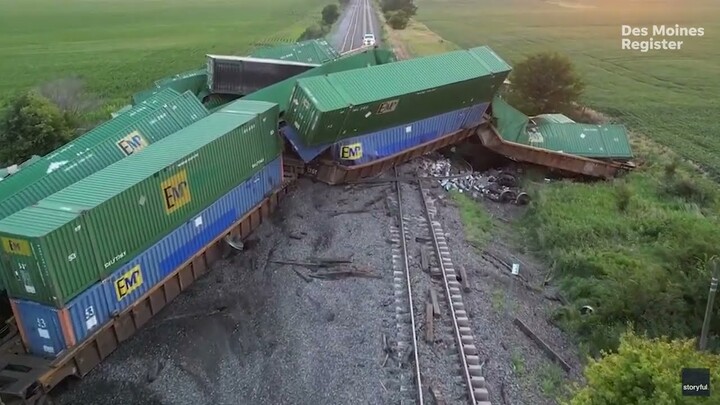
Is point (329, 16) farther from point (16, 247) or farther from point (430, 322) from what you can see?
point (16, 247)

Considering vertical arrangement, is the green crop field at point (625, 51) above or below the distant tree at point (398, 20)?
below

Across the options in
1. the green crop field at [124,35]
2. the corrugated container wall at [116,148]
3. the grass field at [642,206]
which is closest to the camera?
the grass field at [642,206]

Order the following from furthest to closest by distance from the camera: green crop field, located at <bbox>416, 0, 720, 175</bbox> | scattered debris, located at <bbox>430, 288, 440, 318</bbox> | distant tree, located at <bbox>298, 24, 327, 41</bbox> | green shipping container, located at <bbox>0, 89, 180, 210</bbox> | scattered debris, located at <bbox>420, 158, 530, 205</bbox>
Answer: distant tree, located at <bbox>298, 24, 327, 41</bbox>, green crop field, located at <bbox>416, 0, 720, 175</bbox>, scattered debris, located at <bbox>420, 158, 530, 205</bbox>, green shipping container, located at <bbox>0, 89, 180, 210</bbox>, scattered debris, located at <bbox>430, 288, 440, 318</bbox>

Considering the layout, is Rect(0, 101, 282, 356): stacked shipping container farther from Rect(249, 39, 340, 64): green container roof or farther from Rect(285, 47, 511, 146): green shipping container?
Rect(249, 39, 340, 64): green container roof

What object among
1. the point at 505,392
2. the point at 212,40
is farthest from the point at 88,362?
the point at 212,40

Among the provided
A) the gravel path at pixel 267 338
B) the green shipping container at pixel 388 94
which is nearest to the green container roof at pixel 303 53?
the green shipping container at pixel 388 94

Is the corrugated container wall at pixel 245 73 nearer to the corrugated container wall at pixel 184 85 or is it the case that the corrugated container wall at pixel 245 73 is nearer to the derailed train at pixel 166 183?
the derailed train at pixel 166 183

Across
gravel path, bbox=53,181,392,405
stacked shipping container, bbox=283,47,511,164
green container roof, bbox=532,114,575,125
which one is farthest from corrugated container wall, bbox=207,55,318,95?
green container roof, bbox=532,114,575,125

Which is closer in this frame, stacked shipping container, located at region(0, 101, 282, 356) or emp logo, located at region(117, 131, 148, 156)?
stacked shipping container, located at region(0, 101, 282, 356)
